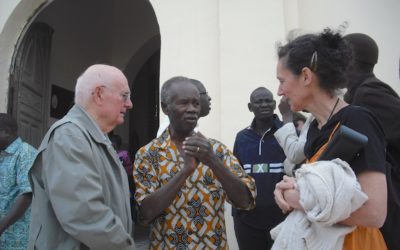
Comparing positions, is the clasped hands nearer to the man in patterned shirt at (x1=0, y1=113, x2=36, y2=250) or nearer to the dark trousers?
the dark trousers

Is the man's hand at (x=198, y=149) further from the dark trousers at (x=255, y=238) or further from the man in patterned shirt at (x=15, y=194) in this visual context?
the man in patterned shirt at (x=15, y=194)

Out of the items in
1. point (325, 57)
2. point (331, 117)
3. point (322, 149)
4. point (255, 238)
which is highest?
point (325, 57)

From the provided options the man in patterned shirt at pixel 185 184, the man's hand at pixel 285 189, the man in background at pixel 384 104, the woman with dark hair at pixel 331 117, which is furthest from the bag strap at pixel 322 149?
the man in patterned shirt at pixel 185 184

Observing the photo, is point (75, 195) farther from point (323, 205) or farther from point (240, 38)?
point (240, 38)

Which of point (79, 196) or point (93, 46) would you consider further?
point (93, 46)

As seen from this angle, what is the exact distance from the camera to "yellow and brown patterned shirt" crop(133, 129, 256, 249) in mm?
2121

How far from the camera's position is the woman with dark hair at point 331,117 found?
1.42 meters

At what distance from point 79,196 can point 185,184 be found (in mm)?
669

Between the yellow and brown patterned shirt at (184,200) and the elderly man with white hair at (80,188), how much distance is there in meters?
0.20

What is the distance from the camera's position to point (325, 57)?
163cm

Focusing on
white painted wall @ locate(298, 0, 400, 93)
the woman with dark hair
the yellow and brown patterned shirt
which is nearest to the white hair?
the yellow and brown patterned shirt

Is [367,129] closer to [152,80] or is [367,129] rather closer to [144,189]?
[144,189]

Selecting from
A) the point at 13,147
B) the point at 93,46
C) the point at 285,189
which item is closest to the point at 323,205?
the point at 285,189

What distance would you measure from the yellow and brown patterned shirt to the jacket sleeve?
368mm
